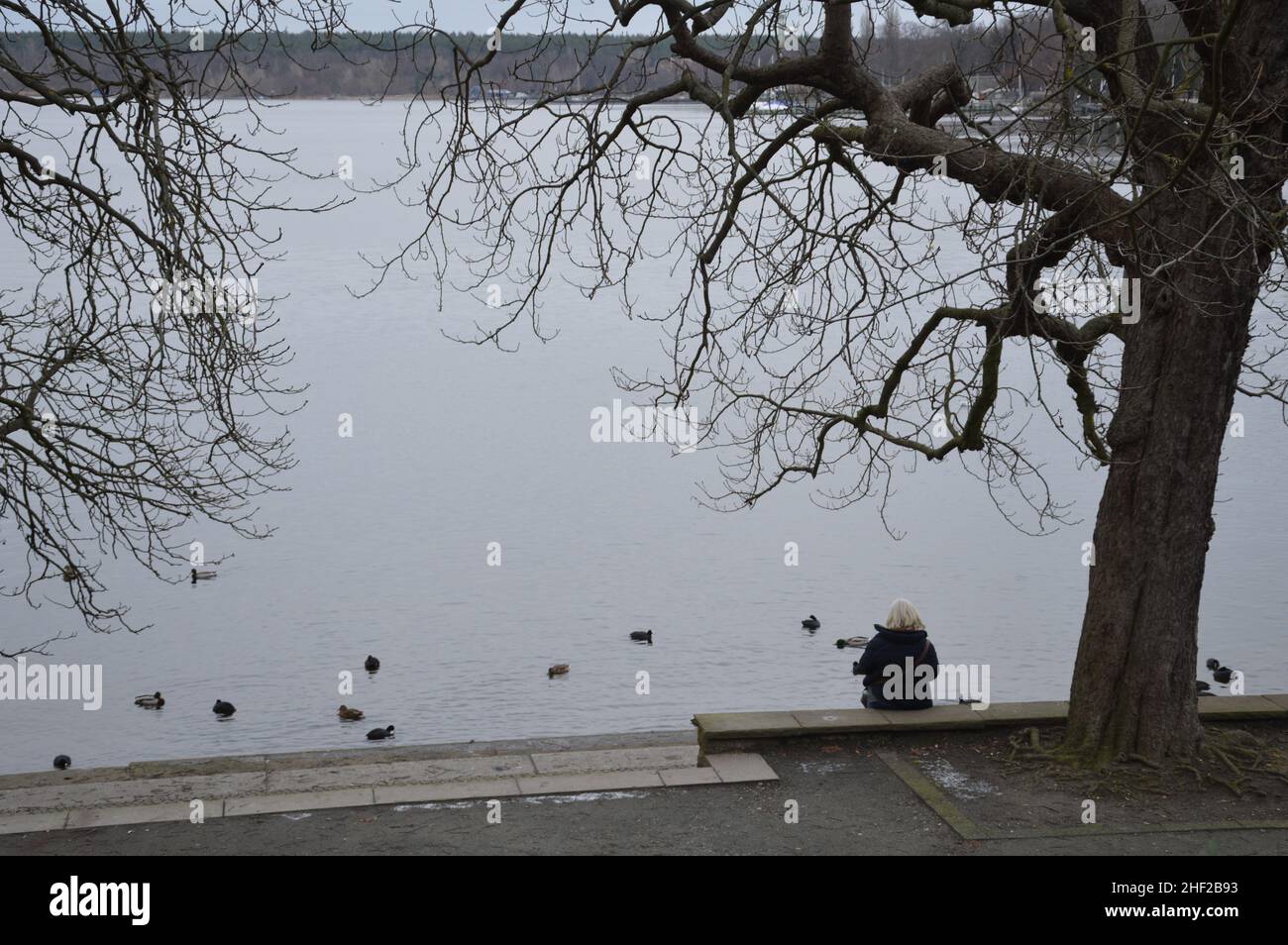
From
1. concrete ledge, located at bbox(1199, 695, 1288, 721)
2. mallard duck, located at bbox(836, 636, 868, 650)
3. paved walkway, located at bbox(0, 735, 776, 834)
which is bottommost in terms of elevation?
paved walkway, located at bbox(0, 735, 776, 834)

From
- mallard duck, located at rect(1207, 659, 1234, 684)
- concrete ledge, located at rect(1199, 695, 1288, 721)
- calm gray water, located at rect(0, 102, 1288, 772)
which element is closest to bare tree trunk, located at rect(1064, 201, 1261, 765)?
concrete ledge, located at rect(1199, 695, 1288, 721)

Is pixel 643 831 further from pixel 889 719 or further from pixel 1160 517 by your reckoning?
pixel 1160 517

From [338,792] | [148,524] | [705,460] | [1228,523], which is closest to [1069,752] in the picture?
[338,792]

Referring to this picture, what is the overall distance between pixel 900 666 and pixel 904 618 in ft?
1.91

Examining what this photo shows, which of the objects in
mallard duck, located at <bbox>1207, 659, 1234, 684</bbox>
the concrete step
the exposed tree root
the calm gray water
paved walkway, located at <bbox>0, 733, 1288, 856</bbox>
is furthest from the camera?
mallard duck, located at <bbox>1207, 659, 1234, 684</bbox>

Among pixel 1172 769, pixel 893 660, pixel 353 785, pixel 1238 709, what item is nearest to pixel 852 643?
pixel 893 660

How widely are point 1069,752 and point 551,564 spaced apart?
1327cm

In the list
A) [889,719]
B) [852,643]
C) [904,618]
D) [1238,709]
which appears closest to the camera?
[889,719]

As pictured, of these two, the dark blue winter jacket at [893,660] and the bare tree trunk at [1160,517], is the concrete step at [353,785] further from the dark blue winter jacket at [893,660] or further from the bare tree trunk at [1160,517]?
the bare tree trunk at [1160,517]

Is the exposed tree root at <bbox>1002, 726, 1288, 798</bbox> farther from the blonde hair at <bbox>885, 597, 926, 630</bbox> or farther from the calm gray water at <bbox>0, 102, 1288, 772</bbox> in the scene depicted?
the calm gray water at <bbox>0, 102, 1288, 772</bbox>

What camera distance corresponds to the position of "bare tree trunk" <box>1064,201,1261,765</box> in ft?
29.0

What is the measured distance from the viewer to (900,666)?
10656 millimetres

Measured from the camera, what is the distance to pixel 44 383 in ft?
30.7

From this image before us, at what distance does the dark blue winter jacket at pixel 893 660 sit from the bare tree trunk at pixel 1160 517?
5.00 feet
